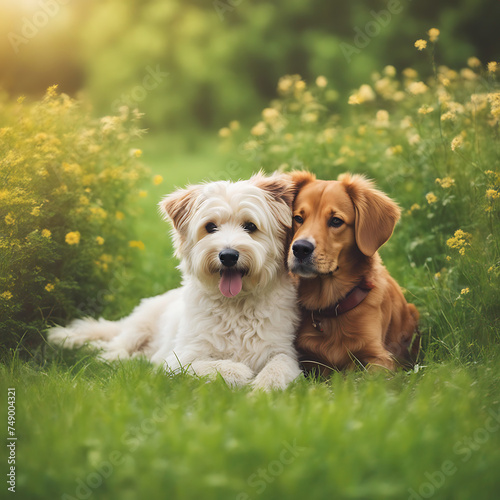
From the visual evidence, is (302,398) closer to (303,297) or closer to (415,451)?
(415,451)

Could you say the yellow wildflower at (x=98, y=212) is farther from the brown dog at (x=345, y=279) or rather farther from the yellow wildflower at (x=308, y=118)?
the yellow wildflower at (x=308, y=118)

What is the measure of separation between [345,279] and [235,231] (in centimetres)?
79

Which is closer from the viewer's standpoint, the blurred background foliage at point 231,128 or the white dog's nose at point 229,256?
the white dog's nose at point 229,256

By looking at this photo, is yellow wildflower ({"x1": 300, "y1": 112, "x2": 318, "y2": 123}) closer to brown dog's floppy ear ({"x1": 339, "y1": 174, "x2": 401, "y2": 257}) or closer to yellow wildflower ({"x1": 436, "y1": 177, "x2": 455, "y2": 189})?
yellow wildflower ({"x1": 436, "y1": 177, "x2": 455, "y2": 189})

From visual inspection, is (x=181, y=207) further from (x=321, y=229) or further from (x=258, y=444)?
(x=258, y=444)

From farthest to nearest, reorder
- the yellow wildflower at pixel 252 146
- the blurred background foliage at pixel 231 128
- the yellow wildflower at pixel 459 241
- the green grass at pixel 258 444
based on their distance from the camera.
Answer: the yellow wildflower at pixel 252 146 → the blurred background foliage at pixel 231 128 → the yellow wildflower at pixel 459 241 → the green grass at pixel 258 444

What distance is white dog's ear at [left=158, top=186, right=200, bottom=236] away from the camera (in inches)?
143

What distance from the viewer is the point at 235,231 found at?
339cm

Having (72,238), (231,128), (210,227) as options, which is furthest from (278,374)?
(231,128)

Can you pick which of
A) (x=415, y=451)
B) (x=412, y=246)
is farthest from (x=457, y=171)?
(x=415, y=451)

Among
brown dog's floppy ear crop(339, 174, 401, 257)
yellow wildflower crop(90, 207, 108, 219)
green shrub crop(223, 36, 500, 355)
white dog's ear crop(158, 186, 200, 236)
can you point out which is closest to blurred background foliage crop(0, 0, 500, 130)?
green shrub crop(223, 36, 500, 355)

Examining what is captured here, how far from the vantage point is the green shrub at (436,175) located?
12.2 ft

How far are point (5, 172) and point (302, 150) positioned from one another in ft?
11.6

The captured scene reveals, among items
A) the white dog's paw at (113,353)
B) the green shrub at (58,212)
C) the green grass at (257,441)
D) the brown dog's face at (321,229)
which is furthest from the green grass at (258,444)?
the white dog's paw at (113,353)
